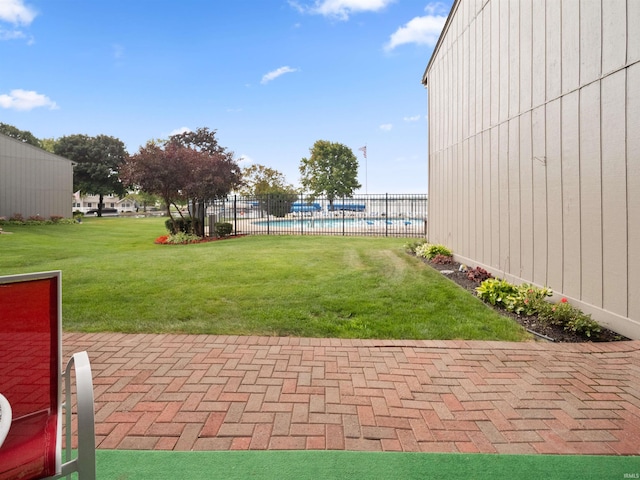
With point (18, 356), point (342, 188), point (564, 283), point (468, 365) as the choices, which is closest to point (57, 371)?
point (18, 356)

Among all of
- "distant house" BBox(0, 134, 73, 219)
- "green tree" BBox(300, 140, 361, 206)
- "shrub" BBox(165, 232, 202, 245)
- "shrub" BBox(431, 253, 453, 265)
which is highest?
"green tree" BBox(300, 140, 361, 206)

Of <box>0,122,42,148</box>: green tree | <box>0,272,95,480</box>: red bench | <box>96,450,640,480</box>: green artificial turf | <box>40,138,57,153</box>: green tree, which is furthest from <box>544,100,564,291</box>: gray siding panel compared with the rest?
<box>0,122,42,148</box>: green tree

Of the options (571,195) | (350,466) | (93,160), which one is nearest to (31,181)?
(93,160)

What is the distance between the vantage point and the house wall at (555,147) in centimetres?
389

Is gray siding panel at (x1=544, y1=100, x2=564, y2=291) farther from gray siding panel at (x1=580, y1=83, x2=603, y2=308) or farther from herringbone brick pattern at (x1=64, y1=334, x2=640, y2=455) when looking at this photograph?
herringbone brick pattern at (x1=64, y1=334, x2=640, y2=455)

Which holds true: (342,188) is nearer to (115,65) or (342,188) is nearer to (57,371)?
(115,65)

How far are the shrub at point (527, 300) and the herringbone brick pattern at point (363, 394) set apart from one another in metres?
0.91

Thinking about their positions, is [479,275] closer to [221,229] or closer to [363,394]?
[363,394]

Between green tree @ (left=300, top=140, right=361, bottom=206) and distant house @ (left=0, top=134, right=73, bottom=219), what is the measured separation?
26.2 metres

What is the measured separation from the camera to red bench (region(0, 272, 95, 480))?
1345 millimetres

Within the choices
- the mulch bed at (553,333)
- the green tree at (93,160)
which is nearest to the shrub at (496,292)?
the mulch bed at (553,333)

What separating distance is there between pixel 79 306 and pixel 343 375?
404 cm

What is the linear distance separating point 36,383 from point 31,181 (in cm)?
2740

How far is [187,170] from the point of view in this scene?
50.4 ft
